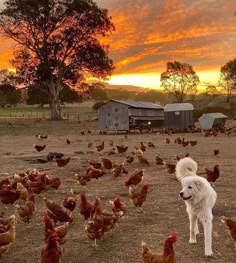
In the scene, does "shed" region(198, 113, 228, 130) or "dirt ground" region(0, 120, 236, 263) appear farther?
"shed" region(198, 113, 228, 130)

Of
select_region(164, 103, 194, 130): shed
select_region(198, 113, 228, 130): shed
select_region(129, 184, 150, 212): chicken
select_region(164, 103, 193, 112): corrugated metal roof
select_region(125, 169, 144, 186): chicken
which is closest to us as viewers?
select_region(129, 184, 150, 212): chicken

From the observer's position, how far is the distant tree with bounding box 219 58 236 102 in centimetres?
9869

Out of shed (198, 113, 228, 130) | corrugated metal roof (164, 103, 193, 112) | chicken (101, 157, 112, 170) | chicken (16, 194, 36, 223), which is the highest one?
corrugated metal roof (164, 103, 193, 112)

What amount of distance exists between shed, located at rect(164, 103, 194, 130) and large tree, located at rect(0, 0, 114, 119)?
12.5 meters

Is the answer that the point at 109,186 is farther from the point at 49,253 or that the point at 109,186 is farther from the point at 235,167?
the point at 49,253

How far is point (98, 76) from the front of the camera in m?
61.0

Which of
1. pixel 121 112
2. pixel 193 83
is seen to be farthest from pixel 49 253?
pixel 193 83

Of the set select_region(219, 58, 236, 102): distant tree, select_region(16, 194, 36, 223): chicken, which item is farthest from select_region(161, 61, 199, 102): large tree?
select_region(16, 194, 36, 223): chicken

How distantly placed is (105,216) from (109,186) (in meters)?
5.55

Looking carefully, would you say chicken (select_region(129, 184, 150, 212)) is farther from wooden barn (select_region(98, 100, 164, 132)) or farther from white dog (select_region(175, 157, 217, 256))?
wooden barn (select_region(98, 100, 164, 132))

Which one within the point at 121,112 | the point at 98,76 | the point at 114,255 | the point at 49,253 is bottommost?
the point at 114,255

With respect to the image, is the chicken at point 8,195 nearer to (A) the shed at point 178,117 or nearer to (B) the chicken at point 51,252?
(B) the chicken at point 51,252

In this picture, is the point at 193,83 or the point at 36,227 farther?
the point at 193,83

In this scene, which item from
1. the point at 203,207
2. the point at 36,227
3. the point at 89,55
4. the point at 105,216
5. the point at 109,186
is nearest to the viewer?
the point at 203,207
